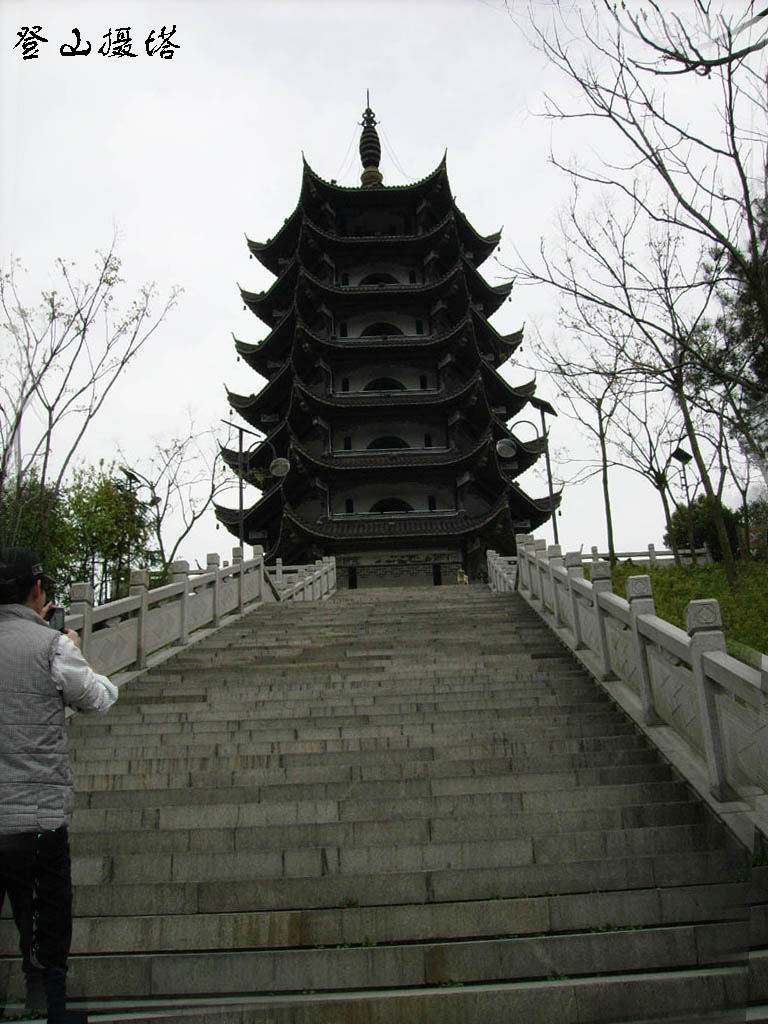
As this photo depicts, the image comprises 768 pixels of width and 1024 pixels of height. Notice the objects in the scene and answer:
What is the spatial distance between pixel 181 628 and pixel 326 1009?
7.10 meters

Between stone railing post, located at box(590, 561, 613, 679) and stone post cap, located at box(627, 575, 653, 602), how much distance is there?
1026 mm

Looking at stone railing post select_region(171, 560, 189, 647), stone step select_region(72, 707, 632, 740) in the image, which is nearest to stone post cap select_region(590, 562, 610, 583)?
stone step select_region(72, 707, 632, 740)

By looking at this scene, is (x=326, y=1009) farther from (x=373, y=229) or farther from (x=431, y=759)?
(x=373, y=229)

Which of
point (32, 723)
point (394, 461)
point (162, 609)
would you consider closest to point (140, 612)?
point (162, 609)

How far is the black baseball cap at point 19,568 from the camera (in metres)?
2.66

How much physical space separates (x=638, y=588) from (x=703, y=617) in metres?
1.13

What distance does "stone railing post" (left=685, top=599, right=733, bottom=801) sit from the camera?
3992mm

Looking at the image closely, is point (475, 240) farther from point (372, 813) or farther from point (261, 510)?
point (372, 813)

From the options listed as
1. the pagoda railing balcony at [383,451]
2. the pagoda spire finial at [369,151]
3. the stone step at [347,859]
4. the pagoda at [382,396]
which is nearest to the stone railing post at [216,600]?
the stone step at [347,859]

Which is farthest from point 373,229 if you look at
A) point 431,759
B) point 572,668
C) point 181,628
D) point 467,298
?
point 431,759

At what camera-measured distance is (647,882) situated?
11.2 ft

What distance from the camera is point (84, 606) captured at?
7020mm

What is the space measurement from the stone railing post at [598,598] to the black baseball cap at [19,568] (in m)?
4.74

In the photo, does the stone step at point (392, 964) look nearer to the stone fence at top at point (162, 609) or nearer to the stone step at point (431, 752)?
the stone step at point (431, 752)
